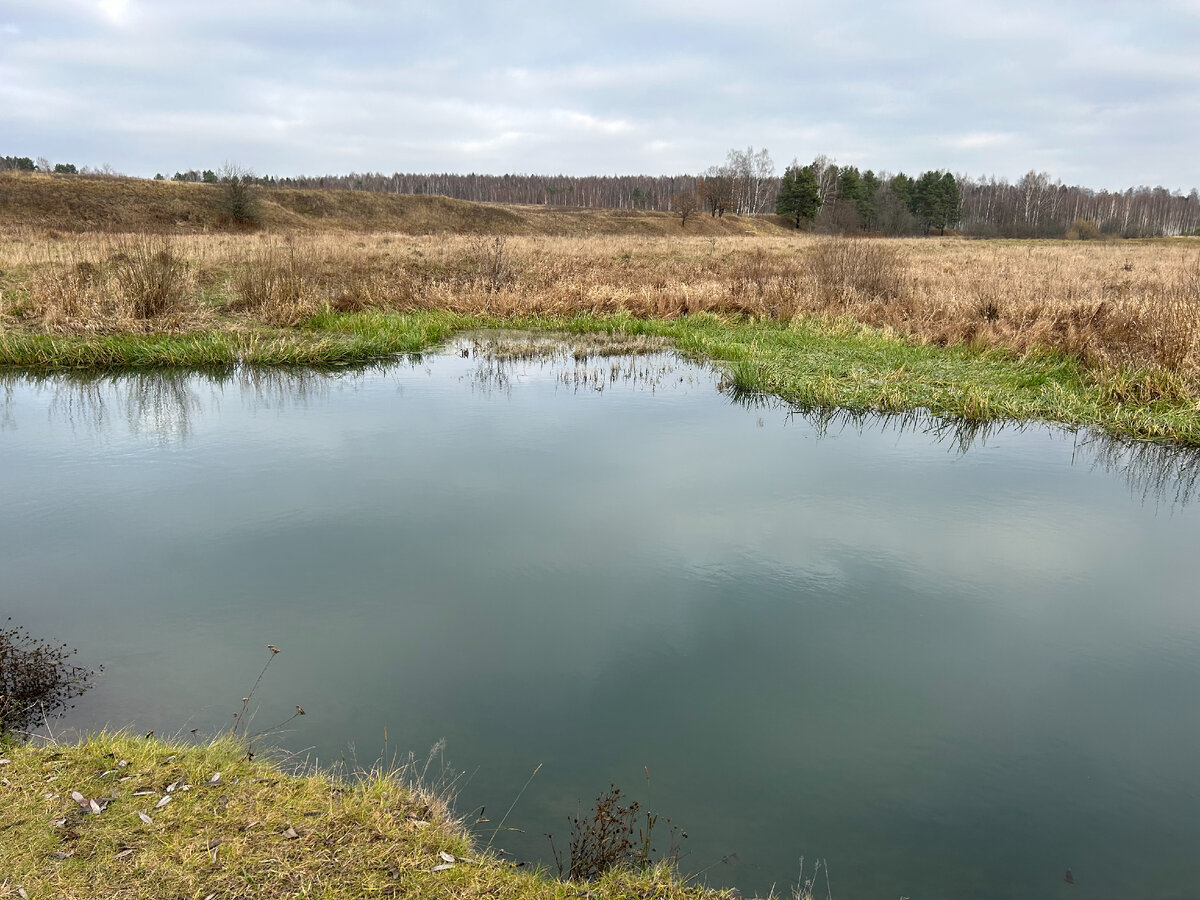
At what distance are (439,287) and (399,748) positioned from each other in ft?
44.2

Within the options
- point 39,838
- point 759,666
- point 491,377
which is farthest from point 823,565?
point 491,377

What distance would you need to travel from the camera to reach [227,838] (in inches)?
100.0

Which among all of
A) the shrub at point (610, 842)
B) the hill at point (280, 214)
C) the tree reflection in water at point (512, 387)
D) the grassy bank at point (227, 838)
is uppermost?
the hill at point (280, 214)

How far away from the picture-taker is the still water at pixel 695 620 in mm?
3002

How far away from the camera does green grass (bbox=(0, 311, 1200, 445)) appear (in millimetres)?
8867

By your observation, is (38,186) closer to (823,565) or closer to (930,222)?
(823,565)

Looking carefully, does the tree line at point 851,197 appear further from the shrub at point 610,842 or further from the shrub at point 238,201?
the shrub at point 610,842

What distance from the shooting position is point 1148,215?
93312 millimetres

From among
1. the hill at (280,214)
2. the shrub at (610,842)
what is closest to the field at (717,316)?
the shrub at (610,842)

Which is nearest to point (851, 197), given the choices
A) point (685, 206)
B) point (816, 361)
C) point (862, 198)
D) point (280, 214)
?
point (862, 198)

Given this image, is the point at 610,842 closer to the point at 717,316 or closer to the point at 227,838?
the point at 227,838

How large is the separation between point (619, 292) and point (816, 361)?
5838 mm

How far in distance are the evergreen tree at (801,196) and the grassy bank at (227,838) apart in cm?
7151

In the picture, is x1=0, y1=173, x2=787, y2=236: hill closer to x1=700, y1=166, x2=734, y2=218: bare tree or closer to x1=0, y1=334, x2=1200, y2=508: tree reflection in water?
x1=700, y1=166, x2=734, y2=218: bare tree
